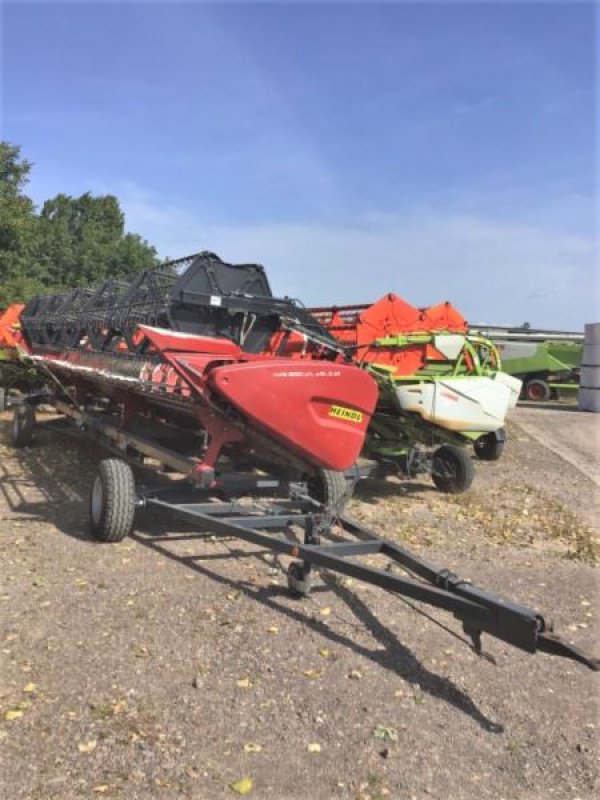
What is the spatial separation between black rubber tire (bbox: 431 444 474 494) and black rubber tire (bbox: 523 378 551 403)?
47.5ft

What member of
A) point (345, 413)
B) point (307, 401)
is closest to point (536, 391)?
point (345, 413)

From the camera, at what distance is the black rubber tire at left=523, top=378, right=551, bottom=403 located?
21.3 metres

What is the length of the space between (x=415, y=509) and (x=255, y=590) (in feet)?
10.5

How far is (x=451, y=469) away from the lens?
814 centimetres

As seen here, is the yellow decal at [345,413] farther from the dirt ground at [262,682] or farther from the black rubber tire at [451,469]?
the black rubber tire at [451,469]

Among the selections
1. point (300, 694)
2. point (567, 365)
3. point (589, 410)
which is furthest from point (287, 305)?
point (567, 365)

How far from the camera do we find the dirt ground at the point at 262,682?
270 centimetres

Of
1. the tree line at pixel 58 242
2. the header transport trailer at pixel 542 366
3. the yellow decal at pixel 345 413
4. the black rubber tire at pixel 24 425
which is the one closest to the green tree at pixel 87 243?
the tree line at pixel 58 242

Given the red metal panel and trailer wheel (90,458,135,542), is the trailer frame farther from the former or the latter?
the red metal panel

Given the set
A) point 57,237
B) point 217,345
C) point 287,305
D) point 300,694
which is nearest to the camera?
point 300,694

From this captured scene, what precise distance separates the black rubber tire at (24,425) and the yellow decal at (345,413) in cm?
629

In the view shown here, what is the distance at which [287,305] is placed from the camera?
6.59 metres

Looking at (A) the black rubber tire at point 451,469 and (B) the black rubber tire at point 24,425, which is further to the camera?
(B) the black rubber tire at point 24,425

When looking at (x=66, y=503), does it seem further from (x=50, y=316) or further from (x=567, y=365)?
(x=567, y=365)
